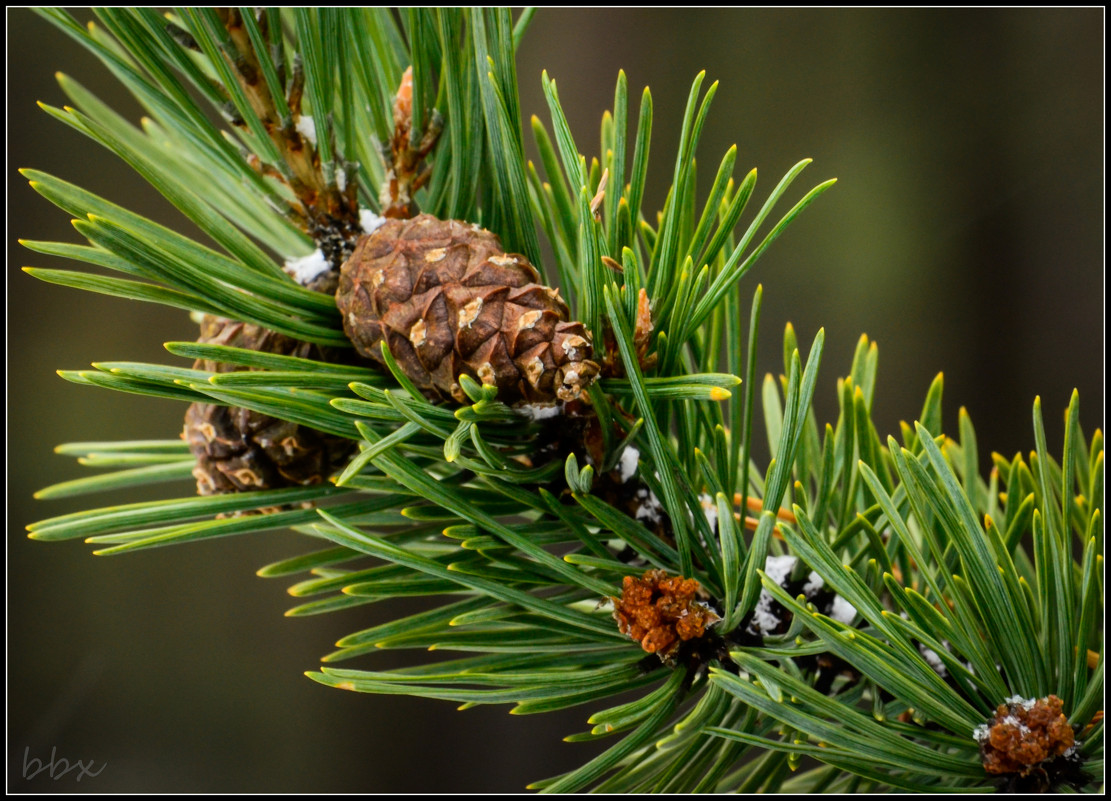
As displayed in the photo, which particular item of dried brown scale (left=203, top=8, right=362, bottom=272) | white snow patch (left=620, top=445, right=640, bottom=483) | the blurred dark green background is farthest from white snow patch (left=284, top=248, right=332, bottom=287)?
the blurred dark green background

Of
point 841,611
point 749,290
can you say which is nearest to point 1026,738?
point 841,611

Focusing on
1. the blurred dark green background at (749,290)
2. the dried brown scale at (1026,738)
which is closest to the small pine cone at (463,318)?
the dried brown scale at (1026,738)

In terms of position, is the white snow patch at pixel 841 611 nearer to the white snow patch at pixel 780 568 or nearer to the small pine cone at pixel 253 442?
the white snow patch at pixel 780 568

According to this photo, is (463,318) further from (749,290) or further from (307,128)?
(749,290)

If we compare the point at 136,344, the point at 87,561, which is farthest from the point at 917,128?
the point at 87,561

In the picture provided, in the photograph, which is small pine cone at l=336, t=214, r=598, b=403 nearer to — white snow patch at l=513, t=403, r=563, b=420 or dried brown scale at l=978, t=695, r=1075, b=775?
white snow patch at l=513, t=403, r=563, b=420

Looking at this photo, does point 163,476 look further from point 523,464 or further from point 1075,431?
point 1075,431
